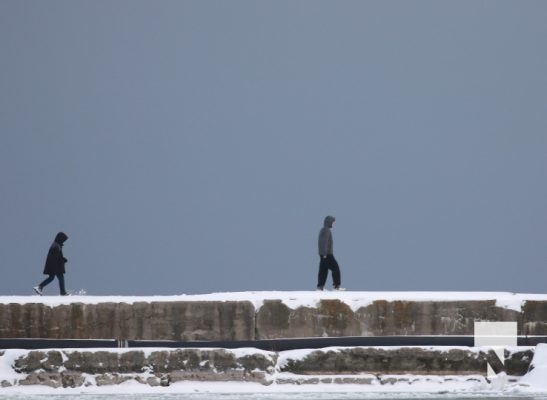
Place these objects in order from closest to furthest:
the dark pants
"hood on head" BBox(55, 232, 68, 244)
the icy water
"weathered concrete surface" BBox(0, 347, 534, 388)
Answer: the icy water → "weathered concrete surface" BBox(0, 347, 534, 388) → the dark pants → "hood on head" BBox(55, 232, 68, 244)

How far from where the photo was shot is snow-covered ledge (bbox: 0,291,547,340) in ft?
59.5

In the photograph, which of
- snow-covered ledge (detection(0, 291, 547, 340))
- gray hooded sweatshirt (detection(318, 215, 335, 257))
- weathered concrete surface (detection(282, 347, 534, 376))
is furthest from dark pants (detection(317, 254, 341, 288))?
weathered concrete surface (detection(282, 347, 534, 376))

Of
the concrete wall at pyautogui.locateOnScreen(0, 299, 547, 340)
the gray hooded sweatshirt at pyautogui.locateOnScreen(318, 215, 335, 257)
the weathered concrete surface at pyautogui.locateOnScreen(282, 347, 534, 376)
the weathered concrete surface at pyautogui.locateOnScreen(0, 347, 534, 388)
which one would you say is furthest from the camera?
the gray hooded sweatshirt at pyautogui.locateOnScreen(318, 215, 335, 257)

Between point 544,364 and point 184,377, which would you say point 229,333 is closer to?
point 184,377

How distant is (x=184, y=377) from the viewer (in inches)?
698

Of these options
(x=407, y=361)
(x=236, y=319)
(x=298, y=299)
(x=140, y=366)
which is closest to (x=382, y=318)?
(x=407, y=361)

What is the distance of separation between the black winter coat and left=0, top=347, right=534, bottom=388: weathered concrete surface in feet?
14.5

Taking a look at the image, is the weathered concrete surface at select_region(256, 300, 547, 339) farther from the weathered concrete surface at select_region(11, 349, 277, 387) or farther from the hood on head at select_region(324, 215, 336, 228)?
the hood on head at select_region(324, 215, 336, 228)

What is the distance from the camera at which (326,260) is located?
2225 centimetres

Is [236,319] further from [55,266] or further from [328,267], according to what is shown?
[55,266]

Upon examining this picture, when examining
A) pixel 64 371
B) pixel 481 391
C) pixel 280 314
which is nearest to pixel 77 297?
pixel 64 371

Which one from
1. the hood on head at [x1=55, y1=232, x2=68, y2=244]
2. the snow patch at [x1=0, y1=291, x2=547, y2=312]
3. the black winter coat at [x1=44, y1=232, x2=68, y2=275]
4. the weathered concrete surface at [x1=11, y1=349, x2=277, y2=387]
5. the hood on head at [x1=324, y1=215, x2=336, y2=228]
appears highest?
the hood on head at [x1=324, y1=215, x2=336, y2=228]

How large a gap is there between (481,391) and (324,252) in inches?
218

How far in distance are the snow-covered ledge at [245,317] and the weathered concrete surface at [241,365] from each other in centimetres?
41
